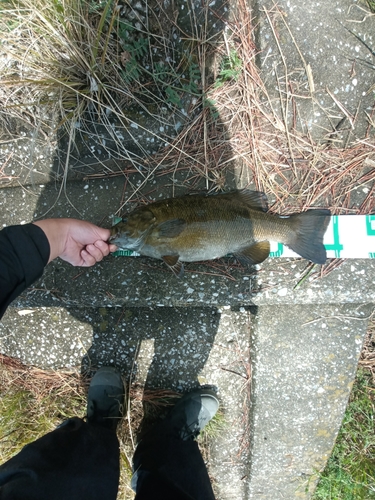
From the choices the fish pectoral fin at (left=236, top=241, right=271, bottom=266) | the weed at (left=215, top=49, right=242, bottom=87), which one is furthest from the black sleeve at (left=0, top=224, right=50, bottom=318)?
the weed at (left=215, top=49, right=242, bottom=87)

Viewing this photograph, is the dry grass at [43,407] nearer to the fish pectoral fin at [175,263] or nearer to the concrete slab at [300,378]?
the concrete slab at [300,378]

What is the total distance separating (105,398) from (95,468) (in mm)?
661

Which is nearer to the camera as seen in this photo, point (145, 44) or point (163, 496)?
point (163, 496)

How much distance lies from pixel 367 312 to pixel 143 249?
2.38 metres

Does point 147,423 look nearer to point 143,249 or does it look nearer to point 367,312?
point 143,249

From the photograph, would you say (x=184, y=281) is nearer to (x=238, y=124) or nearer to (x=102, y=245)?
(x=102, y=245)

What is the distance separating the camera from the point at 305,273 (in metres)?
3.45

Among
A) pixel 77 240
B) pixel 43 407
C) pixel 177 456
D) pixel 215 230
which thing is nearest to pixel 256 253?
pixel 215 230

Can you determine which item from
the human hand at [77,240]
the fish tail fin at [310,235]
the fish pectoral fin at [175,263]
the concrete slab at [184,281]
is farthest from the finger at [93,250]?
the fish tail fin at [310,235]

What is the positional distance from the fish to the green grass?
1943mm

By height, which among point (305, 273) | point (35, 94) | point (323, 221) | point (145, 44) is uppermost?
point (145, 44)

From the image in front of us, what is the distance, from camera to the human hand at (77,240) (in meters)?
2.91

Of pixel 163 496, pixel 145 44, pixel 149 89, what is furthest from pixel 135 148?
pixel 163 496

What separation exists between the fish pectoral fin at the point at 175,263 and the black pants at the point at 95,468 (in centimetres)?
176
